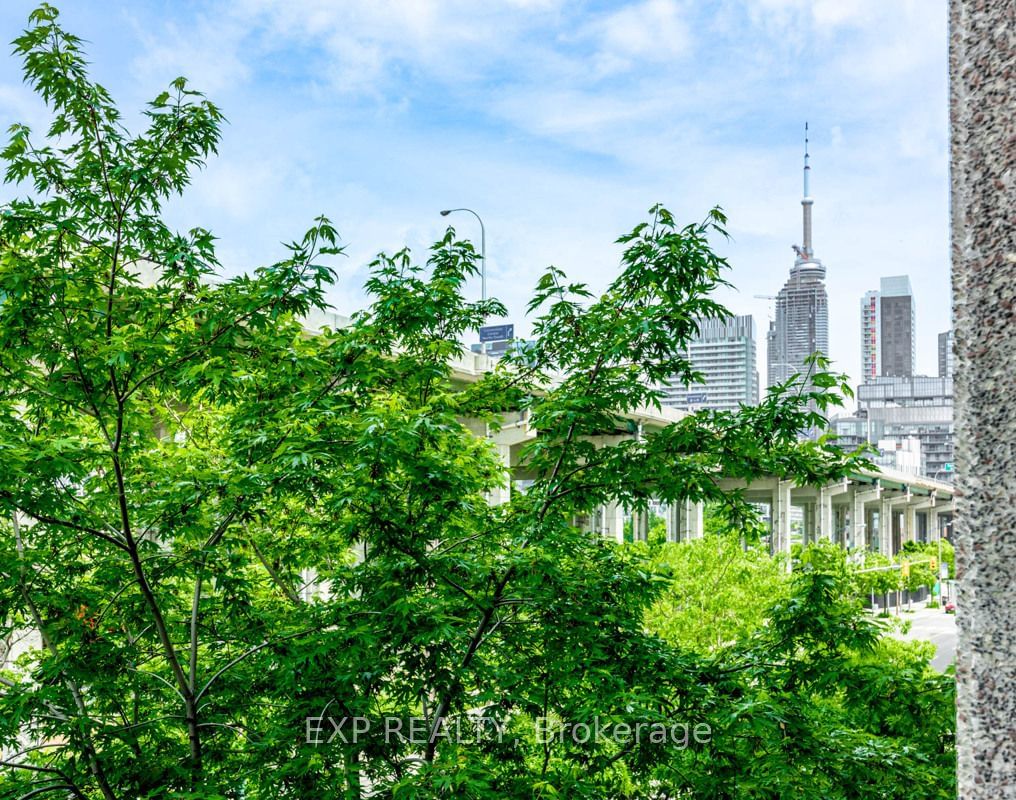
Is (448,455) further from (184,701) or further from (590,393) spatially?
(184,701)

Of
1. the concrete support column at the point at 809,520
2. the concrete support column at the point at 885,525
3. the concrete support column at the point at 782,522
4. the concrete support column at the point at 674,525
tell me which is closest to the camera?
the concrete support column at the point at 782,522

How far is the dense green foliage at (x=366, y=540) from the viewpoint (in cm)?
636

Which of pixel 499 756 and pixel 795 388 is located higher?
pixel 795 388

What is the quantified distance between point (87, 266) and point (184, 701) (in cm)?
372

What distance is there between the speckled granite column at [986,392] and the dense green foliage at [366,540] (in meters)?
4.71

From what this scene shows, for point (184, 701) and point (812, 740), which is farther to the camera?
point (184, 701)

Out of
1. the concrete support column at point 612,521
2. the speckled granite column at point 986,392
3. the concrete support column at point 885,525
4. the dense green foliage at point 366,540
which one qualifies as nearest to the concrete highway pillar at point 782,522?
the concrete support column at point 612,521

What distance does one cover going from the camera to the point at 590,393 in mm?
7625

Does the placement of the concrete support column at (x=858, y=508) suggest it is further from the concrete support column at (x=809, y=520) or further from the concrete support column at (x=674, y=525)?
the concrete support column at (x=674, y=525)

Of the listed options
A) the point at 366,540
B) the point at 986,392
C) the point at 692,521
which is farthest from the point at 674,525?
the point at 986,392

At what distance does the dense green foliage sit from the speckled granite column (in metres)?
4.71

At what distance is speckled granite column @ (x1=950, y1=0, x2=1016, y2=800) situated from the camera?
1.25m

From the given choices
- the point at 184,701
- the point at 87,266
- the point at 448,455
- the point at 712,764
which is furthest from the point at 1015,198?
the point at 184,701

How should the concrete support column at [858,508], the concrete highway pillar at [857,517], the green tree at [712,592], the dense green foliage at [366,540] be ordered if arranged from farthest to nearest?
the concrete highway pillar at [857,517] < the concrete support column at [858,508] < the green tree at [712,592] < the dense green foliage at [366,540]
